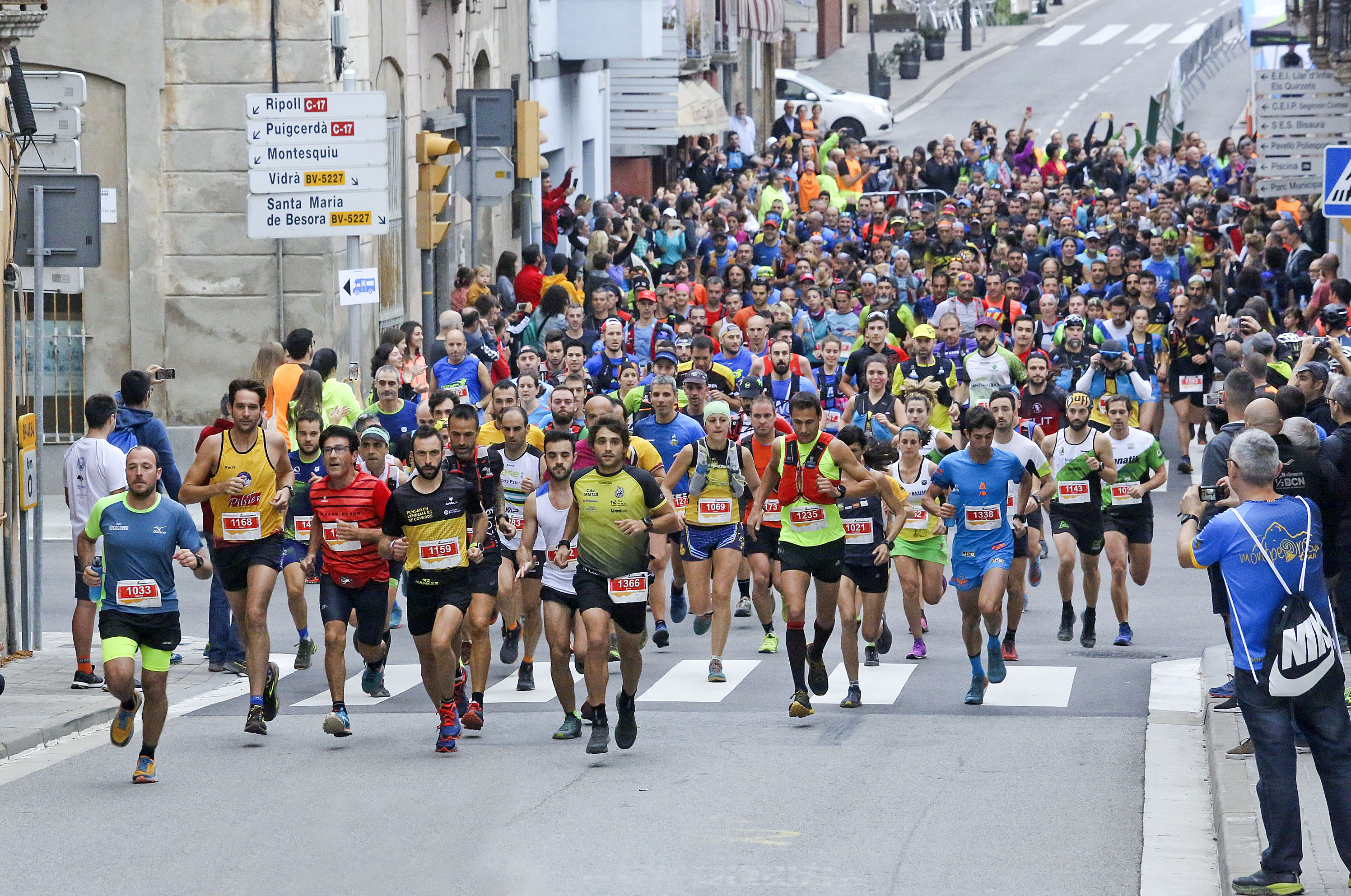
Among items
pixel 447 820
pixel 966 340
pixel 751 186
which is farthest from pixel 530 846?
pixel 751 186

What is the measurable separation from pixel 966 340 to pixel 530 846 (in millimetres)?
12898

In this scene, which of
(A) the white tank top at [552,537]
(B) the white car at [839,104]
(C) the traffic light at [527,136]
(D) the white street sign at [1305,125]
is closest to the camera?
(A) the white tank top at [552,537]

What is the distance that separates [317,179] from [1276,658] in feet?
43.1

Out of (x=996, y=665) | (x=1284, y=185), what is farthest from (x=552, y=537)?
(x=1284, y=185)

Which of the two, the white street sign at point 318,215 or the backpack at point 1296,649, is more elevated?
the white street sign at point 318,215

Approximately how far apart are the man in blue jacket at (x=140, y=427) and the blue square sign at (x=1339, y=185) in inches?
353

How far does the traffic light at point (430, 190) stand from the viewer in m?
19.9

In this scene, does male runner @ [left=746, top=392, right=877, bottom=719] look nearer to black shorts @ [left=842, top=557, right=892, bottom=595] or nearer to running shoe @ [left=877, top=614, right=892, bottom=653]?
black shorts @ [left=842, top=557, right=892, bottom=595]

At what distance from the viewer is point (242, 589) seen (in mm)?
12344

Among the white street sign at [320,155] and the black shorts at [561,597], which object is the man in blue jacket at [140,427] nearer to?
the black shorts at [561,597]

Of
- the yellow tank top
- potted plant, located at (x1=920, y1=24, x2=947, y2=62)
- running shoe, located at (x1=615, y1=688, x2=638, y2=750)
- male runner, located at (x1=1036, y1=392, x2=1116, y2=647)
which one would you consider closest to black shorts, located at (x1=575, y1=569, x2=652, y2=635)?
running shoe, located at (x1=615, y1=688, x2=638, y2=750)

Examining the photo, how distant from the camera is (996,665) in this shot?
13.0 metres

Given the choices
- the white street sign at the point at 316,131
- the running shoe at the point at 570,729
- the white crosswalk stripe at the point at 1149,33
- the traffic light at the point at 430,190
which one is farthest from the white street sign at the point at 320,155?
the white crosswalk stripe at the point at 1149,33

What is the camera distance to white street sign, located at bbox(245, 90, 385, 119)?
19453 millimetres
